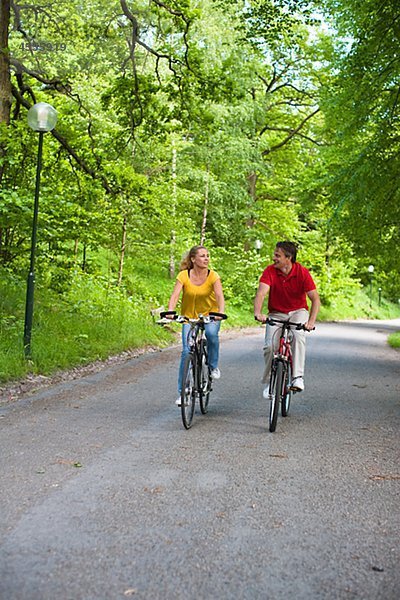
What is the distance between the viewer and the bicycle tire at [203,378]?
8.36m

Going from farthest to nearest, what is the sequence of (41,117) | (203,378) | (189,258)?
(41,117)
(203,378)
(189,258)

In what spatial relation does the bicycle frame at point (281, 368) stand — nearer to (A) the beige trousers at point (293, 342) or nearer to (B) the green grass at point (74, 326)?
(A) the beige trousers at point (293, 342)

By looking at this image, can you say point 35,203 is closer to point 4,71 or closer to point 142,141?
point 4,71

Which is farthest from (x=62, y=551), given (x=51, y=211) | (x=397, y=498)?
(x=51, y=211)

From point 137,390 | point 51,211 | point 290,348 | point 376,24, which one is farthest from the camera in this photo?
point 376,24

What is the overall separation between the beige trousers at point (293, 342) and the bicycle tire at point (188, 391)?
0.82 meters

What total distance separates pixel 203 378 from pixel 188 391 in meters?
0.69

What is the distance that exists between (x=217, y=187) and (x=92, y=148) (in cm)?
1440

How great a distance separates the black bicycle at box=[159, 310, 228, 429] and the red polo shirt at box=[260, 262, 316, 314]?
0.66 metres

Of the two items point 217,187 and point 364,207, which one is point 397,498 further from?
point 217,187

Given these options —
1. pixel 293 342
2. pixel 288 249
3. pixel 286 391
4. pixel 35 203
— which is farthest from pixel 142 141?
pixel 286 391

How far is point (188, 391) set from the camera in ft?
25.6

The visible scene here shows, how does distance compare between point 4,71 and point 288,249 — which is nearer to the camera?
point 288,249

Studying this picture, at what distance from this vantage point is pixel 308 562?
12.7 ft
